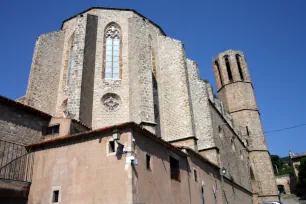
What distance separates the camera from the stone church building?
8.42m

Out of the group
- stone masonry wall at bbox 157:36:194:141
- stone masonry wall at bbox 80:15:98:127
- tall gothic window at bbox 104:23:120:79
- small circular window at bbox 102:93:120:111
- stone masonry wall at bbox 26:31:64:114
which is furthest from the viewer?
tall gothic window at bbox 104:23:120:79

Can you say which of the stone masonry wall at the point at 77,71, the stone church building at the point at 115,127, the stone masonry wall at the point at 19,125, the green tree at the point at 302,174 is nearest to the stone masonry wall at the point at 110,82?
the stone church building at the point at 115,127

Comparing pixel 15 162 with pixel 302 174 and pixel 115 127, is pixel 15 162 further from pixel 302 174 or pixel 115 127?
pixel 302 174

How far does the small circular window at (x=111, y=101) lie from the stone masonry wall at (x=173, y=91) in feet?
9.15

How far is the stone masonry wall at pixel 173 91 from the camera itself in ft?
50.7

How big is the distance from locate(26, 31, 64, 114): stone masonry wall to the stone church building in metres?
0.06

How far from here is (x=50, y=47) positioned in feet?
54.6

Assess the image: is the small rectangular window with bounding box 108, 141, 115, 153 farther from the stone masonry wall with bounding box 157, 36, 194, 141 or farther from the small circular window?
the stone masonry wall with bounding box 157, 36, 194, 141

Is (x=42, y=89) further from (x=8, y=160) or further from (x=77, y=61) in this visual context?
(x=8, y=160)

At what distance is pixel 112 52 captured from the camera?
16953 mm

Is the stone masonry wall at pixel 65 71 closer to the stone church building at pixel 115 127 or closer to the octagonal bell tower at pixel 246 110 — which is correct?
the stone church building at pixel 115 127

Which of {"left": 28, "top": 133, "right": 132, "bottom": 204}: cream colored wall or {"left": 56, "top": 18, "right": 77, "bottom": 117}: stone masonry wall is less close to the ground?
{"left": 56, "top": 18, "right": 77, "bottom": 117}: stone masonry wall

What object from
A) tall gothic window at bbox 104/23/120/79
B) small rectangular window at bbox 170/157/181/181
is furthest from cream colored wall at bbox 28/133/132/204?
tall gothic window at bbox 104/23/120/79

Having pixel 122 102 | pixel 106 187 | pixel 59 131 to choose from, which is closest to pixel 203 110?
pixel 122 102
